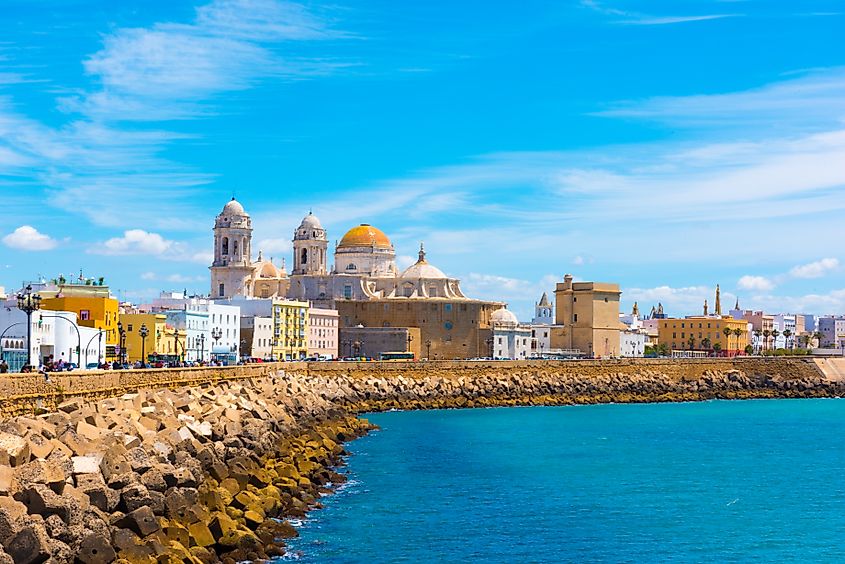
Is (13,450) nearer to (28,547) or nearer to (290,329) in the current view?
(28,547)

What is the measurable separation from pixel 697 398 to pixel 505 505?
168 ft

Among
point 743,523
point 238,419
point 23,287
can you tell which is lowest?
point 743,523

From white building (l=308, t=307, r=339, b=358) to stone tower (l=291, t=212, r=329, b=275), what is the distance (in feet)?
21.7

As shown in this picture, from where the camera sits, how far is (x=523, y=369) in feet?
234

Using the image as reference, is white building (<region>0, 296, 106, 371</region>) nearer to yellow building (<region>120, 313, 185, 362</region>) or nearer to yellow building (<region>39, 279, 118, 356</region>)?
yellow building (<region>39, 279, 118, 356</region>)

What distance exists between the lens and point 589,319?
95.6 meters

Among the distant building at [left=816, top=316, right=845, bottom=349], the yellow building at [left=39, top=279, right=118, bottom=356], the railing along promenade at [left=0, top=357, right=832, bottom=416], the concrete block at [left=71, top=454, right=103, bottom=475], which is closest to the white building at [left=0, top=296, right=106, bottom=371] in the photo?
the yellow building at [left=39, top=279, right=118, bottom=356]

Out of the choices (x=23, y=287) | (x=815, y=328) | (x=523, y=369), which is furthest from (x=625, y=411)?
(x=815, y=328)

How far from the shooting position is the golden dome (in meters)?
94.8

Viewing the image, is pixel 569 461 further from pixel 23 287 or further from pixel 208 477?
pixel 23 287

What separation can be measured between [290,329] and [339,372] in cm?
1833

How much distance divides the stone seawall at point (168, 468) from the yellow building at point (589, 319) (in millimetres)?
48316

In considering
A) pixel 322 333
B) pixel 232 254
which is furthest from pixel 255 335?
pixel 232 254

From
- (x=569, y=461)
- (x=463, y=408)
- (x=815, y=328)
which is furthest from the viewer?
(x=815, y=328)
